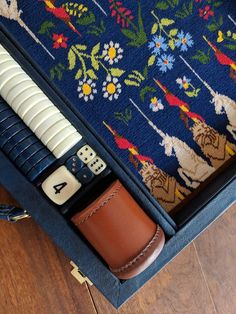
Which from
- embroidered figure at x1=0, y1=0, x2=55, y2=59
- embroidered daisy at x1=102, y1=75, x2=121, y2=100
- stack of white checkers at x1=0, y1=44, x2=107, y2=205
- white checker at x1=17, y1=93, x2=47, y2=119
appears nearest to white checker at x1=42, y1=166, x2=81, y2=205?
stack of white checkers at x1=0, y1=44, x2=107, y2=205

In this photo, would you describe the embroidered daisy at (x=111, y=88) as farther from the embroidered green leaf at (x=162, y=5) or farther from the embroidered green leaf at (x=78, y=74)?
the embroidered green leaf at (x=162, y=5)

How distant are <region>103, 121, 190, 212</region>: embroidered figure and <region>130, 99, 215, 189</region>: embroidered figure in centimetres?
2

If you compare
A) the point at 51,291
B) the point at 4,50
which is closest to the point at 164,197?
the point at 51,291

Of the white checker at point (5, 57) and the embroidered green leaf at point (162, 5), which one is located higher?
the white checker at point (5, 57)

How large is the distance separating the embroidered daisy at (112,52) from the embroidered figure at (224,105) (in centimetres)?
12

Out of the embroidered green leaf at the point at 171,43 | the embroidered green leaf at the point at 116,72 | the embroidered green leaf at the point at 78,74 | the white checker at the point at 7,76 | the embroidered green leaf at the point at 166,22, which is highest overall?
the white checker at the point at 7,76

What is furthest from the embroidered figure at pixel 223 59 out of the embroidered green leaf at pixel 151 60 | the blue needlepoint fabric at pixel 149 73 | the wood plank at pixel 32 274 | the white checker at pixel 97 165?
the wood plank at pixel 32 274

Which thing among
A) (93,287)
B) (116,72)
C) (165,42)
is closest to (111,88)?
(116,72)

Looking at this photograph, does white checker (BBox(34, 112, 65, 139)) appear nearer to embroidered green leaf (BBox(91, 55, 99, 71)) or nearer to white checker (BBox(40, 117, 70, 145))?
white checker (BBox(40, 117, 70, 145))

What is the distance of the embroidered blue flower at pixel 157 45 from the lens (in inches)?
34.5

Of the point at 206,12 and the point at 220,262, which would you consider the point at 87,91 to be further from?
the point at 220,262

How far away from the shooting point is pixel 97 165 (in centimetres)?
72

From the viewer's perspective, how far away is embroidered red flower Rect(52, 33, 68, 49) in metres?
0.86

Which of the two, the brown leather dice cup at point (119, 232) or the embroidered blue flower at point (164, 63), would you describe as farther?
the embroidered blue flower at point (164, 63)
